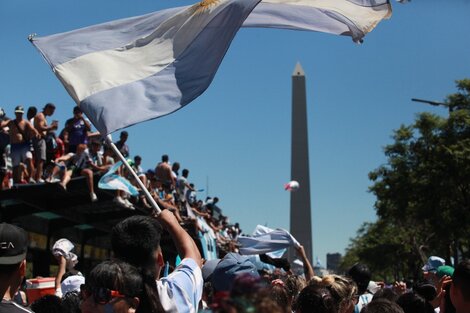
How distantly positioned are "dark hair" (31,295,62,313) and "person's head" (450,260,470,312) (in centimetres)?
233

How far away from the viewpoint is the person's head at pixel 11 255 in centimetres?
291

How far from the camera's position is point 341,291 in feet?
14.0

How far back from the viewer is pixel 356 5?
22.1 feet

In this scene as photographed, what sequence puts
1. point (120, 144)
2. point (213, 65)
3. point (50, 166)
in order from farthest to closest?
point (120, 144) → point (50, 166) → point (213, 65)

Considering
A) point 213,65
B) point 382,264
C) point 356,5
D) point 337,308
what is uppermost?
point 356,5

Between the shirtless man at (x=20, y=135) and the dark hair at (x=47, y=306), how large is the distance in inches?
341

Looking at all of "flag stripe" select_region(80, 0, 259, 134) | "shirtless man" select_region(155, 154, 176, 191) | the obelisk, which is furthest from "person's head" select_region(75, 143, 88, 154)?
the obelisk

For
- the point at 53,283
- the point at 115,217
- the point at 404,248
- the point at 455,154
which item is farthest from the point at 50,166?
the point at 404,248

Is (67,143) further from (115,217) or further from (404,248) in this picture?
(404,248)

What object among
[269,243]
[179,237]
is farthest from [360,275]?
[269,243]

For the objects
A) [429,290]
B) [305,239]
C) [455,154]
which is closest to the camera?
[429,290]

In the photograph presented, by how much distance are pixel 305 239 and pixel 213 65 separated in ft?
141

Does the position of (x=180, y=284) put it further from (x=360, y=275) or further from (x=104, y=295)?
(x=360, y=275)

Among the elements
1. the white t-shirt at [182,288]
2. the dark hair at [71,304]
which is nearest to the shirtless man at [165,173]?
the dark hair at [71,304]
